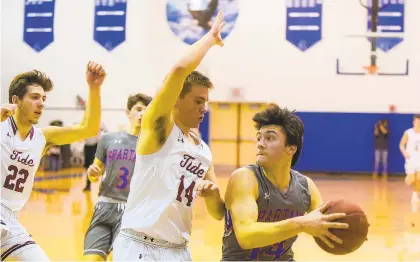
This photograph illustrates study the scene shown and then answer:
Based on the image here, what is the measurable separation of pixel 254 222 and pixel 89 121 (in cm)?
169

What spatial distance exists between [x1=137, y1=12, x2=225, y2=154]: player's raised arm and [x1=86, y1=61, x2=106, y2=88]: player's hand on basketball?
2.68 feet

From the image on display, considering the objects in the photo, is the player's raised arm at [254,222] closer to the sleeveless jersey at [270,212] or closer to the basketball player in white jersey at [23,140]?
the sleeveless jersey at [270,212]

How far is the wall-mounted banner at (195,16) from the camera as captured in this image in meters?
16.4

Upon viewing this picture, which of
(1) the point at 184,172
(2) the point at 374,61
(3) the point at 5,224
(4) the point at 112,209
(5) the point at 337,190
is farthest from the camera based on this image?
(2) the point at 374,61

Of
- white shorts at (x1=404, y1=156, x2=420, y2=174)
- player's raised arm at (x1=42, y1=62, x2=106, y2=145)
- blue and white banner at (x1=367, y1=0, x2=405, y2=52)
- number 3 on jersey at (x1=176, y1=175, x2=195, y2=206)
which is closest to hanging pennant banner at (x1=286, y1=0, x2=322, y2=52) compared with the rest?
blue and white banner at (x1=367, y1=0, x2=405, y2=52)

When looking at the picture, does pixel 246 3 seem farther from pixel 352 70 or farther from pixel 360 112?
pixel 360 112

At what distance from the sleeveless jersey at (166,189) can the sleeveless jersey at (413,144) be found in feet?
27.8

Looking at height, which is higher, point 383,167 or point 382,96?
point 382,96

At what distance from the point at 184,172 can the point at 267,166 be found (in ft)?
1.63

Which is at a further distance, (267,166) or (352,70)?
(352,70)

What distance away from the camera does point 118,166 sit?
4789 mm

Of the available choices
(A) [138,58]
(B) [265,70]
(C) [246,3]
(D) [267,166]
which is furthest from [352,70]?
(D) [267,166]

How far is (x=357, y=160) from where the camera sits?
54.3 ft

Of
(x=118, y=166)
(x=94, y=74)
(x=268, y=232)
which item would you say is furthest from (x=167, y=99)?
(x=118, y=166)
